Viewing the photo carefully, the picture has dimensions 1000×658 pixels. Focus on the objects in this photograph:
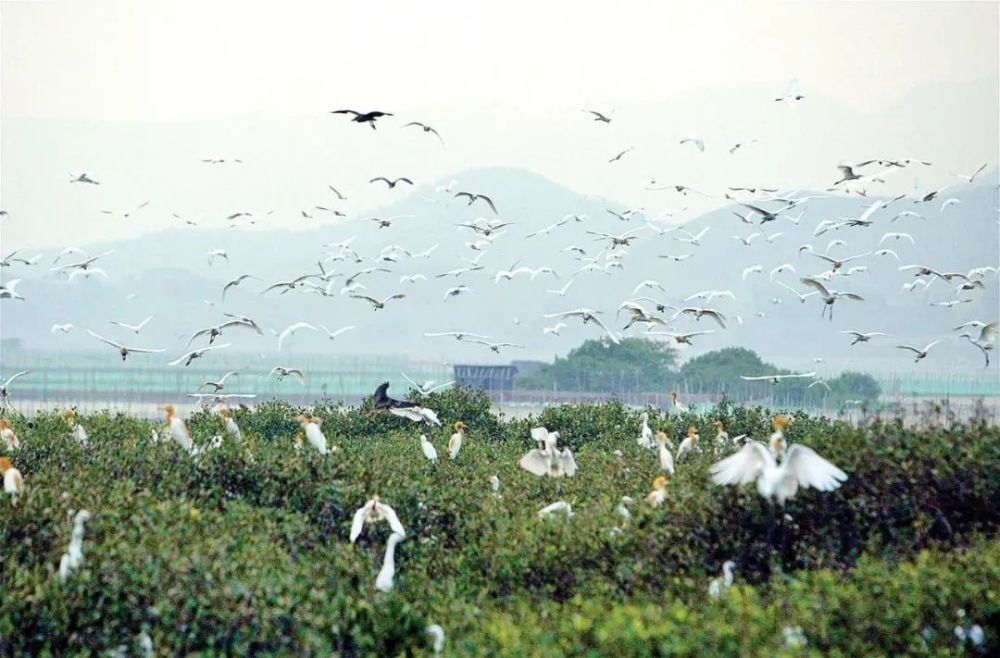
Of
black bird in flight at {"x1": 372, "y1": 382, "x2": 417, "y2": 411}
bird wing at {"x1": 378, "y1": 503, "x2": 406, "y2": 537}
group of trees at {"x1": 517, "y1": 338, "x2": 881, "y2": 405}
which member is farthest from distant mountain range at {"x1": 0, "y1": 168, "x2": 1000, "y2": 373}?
bird wing at {"x1": 378, "y1": 503, "x2": 406, "y2": 537}

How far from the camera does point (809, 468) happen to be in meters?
12.0

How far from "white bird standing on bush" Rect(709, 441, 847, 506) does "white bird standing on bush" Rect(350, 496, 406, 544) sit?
3.37 meters

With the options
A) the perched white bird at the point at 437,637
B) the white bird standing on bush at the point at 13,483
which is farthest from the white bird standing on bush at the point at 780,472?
the white bird standing on bush at the point at 13,483

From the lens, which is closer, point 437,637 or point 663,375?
point 437,637

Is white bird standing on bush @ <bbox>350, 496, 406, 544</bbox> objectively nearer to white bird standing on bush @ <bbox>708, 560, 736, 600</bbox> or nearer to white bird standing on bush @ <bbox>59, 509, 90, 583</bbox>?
white bird standing on bush @ <bbox>59, 509, 90, 583</bbox>

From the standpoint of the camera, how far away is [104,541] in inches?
508

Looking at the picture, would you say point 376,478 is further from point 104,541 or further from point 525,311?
point 525,311

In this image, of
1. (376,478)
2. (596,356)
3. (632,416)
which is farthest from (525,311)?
(376,478)

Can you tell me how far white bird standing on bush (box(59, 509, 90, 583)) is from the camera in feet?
39.6

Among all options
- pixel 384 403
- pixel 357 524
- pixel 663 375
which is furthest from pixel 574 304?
pixel 357 524

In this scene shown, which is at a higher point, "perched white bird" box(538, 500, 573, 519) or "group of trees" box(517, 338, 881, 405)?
"group of trees" box(517, 338, 881, 405)

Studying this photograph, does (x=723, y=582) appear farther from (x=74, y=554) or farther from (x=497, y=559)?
(x=74, y=554)

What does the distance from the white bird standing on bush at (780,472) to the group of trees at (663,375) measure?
239 ft

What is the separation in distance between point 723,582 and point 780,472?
1104 millimetres
